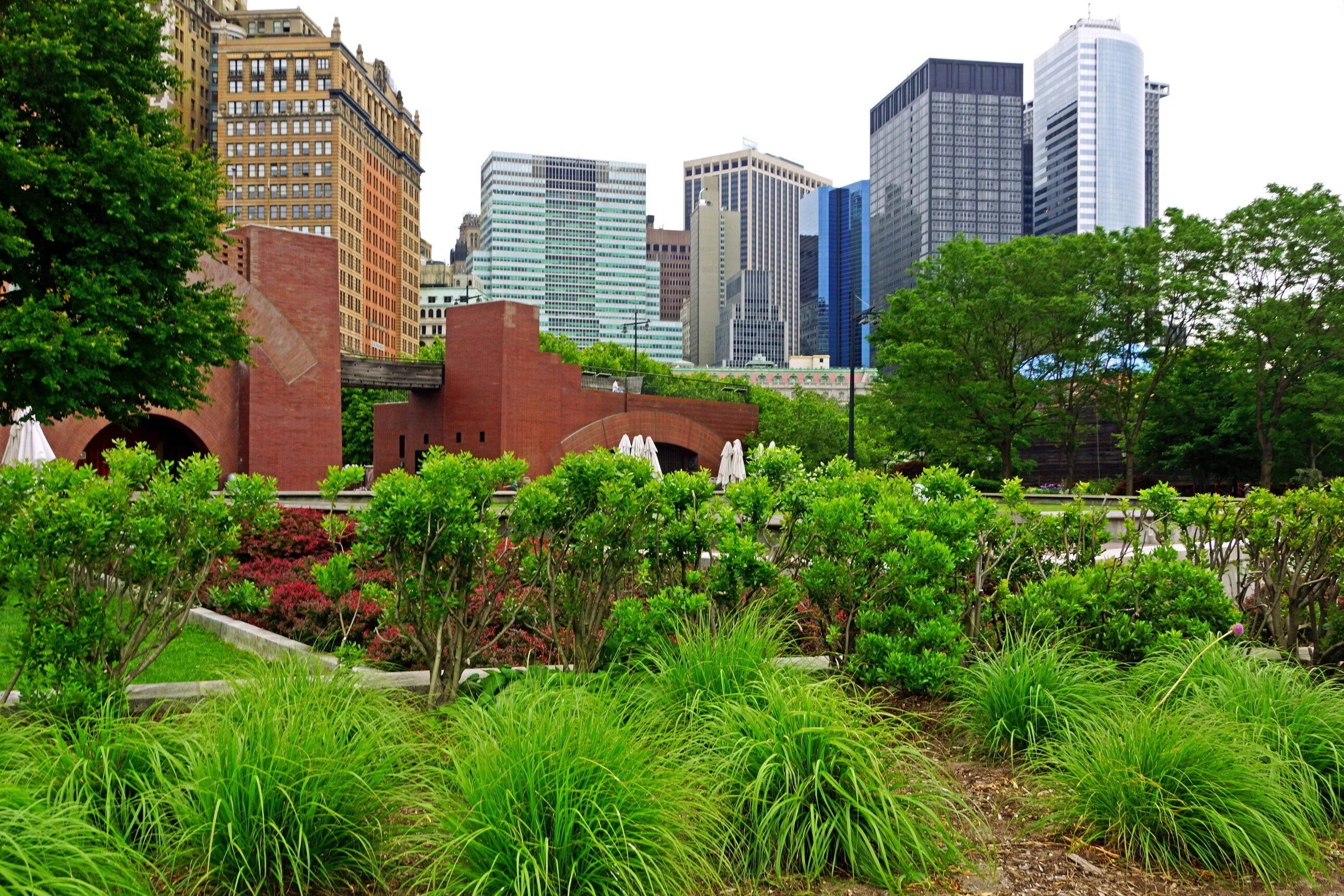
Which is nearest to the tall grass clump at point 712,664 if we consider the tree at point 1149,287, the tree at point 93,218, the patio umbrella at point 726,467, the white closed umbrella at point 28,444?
the tree at point 93,218

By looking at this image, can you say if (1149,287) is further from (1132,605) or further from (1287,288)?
(1132,605)

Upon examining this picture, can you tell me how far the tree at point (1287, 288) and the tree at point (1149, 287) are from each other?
94cm

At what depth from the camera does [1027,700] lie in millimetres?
4820

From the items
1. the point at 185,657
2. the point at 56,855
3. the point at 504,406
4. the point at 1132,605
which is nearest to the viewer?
the point at 56,855

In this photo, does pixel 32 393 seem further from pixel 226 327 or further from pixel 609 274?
pixel 609 274

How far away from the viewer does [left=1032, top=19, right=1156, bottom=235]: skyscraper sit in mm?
168500

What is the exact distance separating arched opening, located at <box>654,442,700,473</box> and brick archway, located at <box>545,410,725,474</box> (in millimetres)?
396

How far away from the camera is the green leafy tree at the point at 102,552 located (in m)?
4.31

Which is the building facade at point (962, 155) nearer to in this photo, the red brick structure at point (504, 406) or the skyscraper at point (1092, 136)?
the skyscraper at point (1092, 136)

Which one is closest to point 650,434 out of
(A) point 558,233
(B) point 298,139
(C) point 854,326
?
(C) point 854,326

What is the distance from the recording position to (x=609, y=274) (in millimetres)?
194875

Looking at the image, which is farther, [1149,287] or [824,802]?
[1149,287]

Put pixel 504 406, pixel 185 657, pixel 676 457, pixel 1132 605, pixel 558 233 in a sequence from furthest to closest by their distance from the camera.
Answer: pixel 558 233 < pixel 676 457 < pixel 504 406 < pixel 185 657 < pixel 1132 605

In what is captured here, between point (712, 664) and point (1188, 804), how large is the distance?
2184 millimetres
